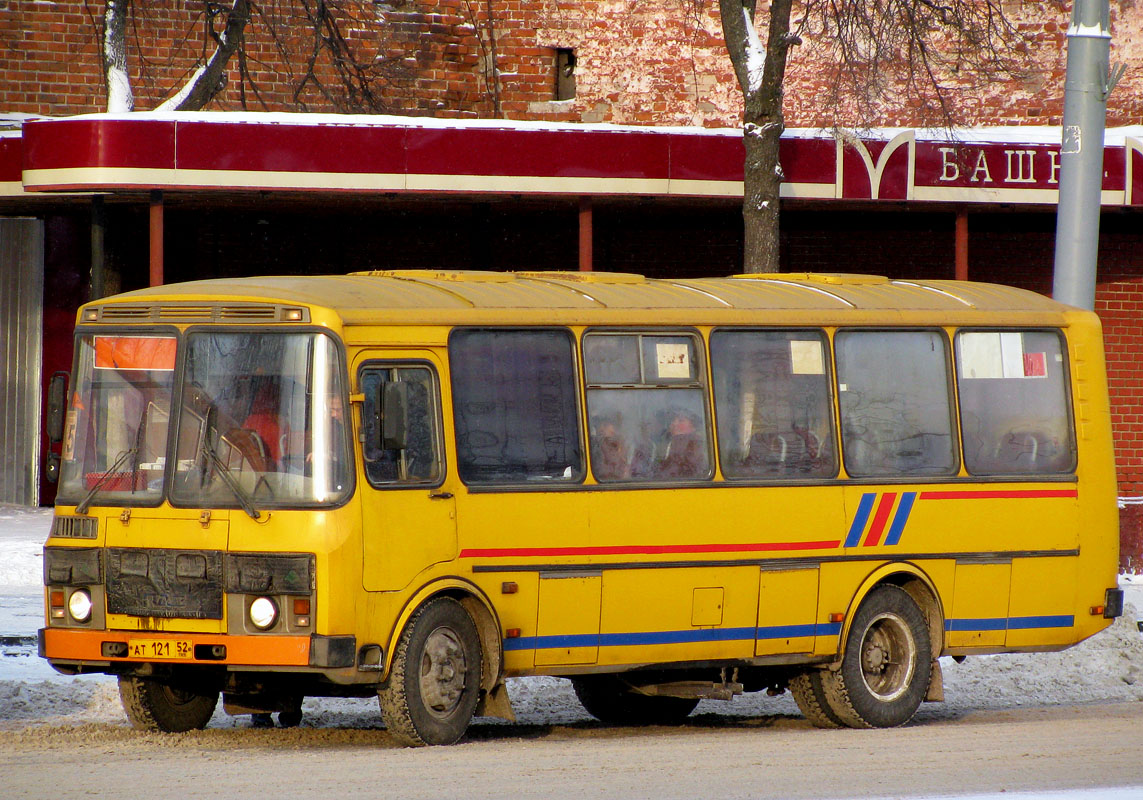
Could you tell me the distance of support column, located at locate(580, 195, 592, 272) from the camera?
1800 centimetres

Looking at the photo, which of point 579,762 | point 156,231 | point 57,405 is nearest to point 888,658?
point 579,762

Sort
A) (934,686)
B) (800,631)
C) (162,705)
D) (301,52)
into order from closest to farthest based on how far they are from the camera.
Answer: (162,705)
(800,631)
(934,686)
(301,52)

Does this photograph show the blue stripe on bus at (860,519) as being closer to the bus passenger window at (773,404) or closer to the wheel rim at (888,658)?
the bus passenger window at (773,404)

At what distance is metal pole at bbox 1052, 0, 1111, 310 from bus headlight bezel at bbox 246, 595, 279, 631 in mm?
6145

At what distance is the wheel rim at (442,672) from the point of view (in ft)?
29.9

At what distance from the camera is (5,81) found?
21.9m

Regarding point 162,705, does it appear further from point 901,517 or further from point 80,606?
point 901,517

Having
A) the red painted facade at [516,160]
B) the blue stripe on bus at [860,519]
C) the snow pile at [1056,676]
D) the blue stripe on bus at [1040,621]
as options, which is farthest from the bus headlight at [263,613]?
the red painted facade at [516,160]

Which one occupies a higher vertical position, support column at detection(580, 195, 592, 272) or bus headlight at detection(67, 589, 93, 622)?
support column at detection(580, 195, 592, 272)

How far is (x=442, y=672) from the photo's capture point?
9.16 meters

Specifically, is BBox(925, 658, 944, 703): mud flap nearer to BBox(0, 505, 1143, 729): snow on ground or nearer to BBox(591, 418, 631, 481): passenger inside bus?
BBox(0, 505, 1143, 729): snow on ground

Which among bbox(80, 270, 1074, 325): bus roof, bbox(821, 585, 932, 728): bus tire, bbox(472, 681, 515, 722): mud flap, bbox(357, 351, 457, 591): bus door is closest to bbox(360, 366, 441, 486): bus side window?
bbox(357, 351, 457, 591): bus door

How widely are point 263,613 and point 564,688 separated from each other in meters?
3.95

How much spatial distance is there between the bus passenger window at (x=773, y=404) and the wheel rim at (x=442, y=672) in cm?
198
